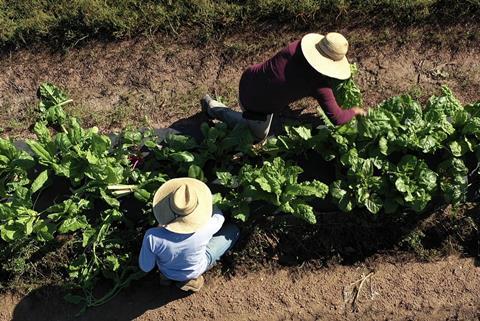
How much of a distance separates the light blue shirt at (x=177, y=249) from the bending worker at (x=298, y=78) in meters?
1.17

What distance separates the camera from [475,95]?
650 centimetres

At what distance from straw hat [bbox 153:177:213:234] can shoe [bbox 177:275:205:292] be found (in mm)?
1009

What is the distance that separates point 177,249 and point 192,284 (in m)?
0.88

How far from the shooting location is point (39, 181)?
5.68m

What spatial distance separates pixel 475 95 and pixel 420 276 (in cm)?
215

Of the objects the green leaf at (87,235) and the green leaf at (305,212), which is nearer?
the green leaf at (305,212)

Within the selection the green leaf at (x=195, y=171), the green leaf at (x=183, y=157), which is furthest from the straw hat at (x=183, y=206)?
the green leaf at (x=183, y=157)

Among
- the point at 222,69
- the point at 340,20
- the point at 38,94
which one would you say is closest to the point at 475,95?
the point at 340,20

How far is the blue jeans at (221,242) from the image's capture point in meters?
5.52

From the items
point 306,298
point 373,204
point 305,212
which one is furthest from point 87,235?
point 373,204

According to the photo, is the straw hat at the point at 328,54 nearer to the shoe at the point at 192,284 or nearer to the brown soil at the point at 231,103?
the brown soil at the point at 231,103

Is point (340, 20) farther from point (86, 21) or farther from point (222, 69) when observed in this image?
point (86, 21)

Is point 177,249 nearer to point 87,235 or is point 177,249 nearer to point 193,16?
point 87,235

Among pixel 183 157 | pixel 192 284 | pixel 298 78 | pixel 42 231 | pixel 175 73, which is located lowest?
pixel 192 284
